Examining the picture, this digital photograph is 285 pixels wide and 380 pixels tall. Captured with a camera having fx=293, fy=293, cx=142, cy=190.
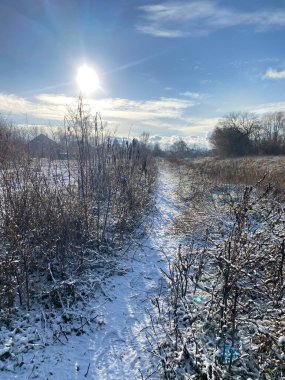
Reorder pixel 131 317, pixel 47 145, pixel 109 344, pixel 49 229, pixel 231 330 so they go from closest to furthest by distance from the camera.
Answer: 1. pixel 231 330
2. pixel 109 344
3. pixel 131 317
4. pixel 49 229
5. pixel 47 145

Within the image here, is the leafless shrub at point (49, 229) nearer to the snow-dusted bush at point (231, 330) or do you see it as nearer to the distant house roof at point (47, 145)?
the distant house roof at point (47, 145)

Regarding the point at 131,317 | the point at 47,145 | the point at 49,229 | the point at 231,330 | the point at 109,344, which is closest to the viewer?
the point at 231,330

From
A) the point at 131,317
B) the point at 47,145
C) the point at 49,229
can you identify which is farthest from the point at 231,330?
the point at 47,145

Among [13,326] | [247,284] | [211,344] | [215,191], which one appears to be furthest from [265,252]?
[215,191]

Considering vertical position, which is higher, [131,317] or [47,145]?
[47,145]

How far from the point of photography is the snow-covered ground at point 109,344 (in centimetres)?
295

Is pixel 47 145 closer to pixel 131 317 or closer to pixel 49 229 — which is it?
pixel 49 229

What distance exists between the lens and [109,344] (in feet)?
11.2

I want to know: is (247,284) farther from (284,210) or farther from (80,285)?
(80,285)

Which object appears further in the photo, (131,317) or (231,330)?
(131,317)

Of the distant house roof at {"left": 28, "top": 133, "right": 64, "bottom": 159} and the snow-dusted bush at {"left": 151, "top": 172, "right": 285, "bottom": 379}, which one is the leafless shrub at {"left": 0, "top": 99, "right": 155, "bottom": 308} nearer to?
the distant house roof at {"left": 28, "top": 133, "right": 64, "bottom": 159}

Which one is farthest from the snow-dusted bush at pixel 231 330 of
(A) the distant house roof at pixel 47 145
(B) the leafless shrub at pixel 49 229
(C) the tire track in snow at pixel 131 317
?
(A) the distant house roof at pixel 47 145

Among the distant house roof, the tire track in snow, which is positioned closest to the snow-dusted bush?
the tire track in snow

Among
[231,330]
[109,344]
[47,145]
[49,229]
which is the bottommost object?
[109,344]
